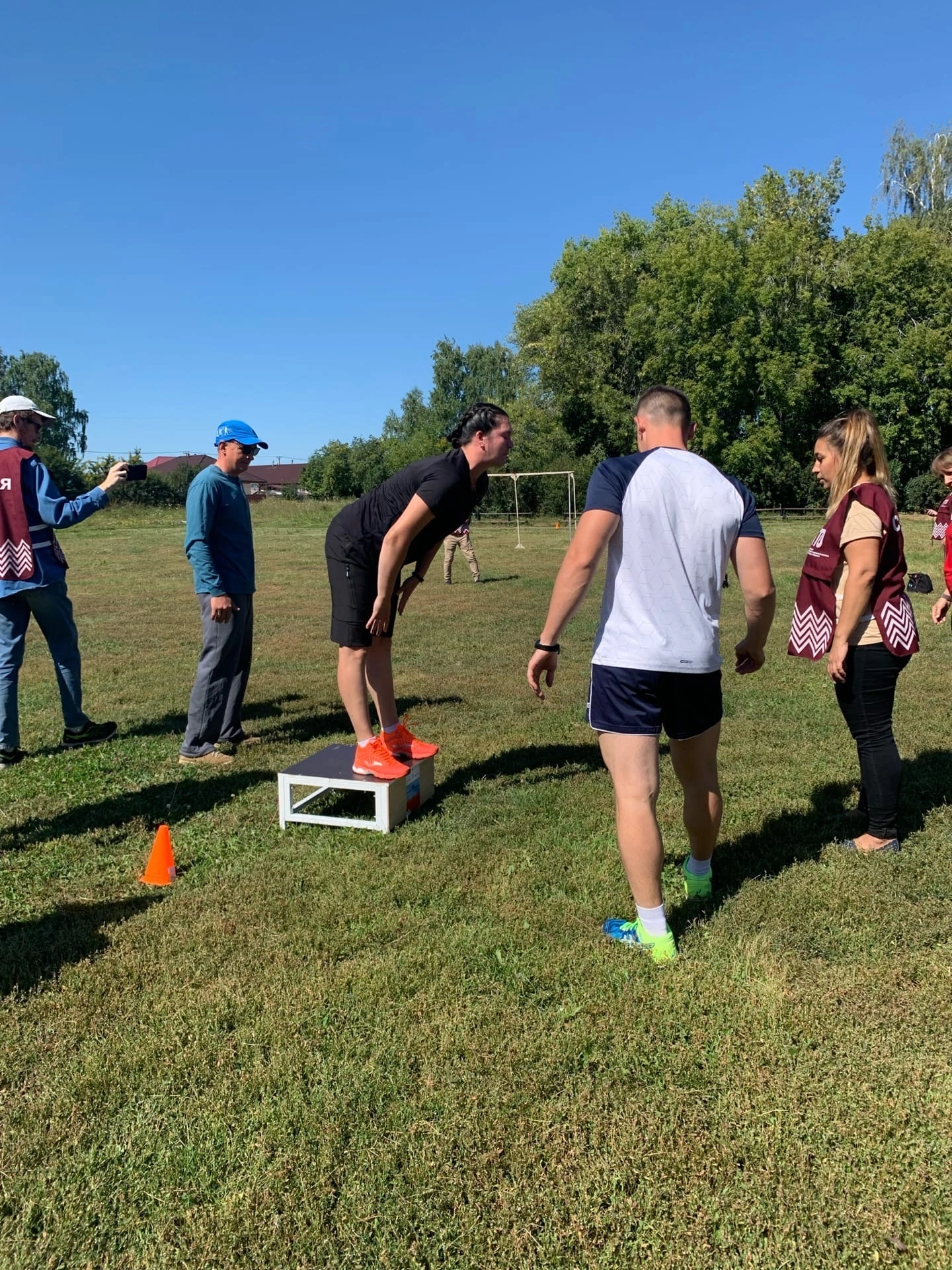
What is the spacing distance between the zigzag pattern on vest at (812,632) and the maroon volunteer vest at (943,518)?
2300mm

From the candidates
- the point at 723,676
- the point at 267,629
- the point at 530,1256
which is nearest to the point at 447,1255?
the point at 530,1256

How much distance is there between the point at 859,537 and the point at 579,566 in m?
1.65

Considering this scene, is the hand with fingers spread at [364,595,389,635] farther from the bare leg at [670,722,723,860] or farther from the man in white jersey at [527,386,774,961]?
the bare leg at [670,722,723,860]

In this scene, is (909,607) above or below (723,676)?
above

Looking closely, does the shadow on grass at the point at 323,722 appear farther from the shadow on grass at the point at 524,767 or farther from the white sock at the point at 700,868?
the white sock at the point at 700,868

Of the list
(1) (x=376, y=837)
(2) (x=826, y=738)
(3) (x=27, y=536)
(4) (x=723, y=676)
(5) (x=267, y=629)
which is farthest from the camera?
(5) (x=267, y=629)

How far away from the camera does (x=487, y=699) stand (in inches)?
293

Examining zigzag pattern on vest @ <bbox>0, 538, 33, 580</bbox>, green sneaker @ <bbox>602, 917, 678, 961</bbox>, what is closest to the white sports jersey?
green sneaker @ <bbox>602, 917, 678, 961</bbox>

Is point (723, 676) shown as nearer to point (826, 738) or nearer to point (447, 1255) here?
point (826, 738)

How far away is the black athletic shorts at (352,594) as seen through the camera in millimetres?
4469

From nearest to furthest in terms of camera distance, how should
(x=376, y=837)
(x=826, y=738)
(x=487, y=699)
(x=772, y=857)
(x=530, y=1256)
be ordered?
(x=530, y=1256) → (x=772, y=857) → (x=376, y=837) → (x=826, y=738) → (x=487, y=699)

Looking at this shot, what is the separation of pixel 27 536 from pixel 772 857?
4.89m

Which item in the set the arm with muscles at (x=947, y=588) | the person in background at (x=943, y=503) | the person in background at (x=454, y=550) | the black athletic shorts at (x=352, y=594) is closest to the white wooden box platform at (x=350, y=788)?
the black athletic shorts at (x=352, y=594)

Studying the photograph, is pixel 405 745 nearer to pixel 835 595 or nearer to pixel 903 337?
pixel 835 595
